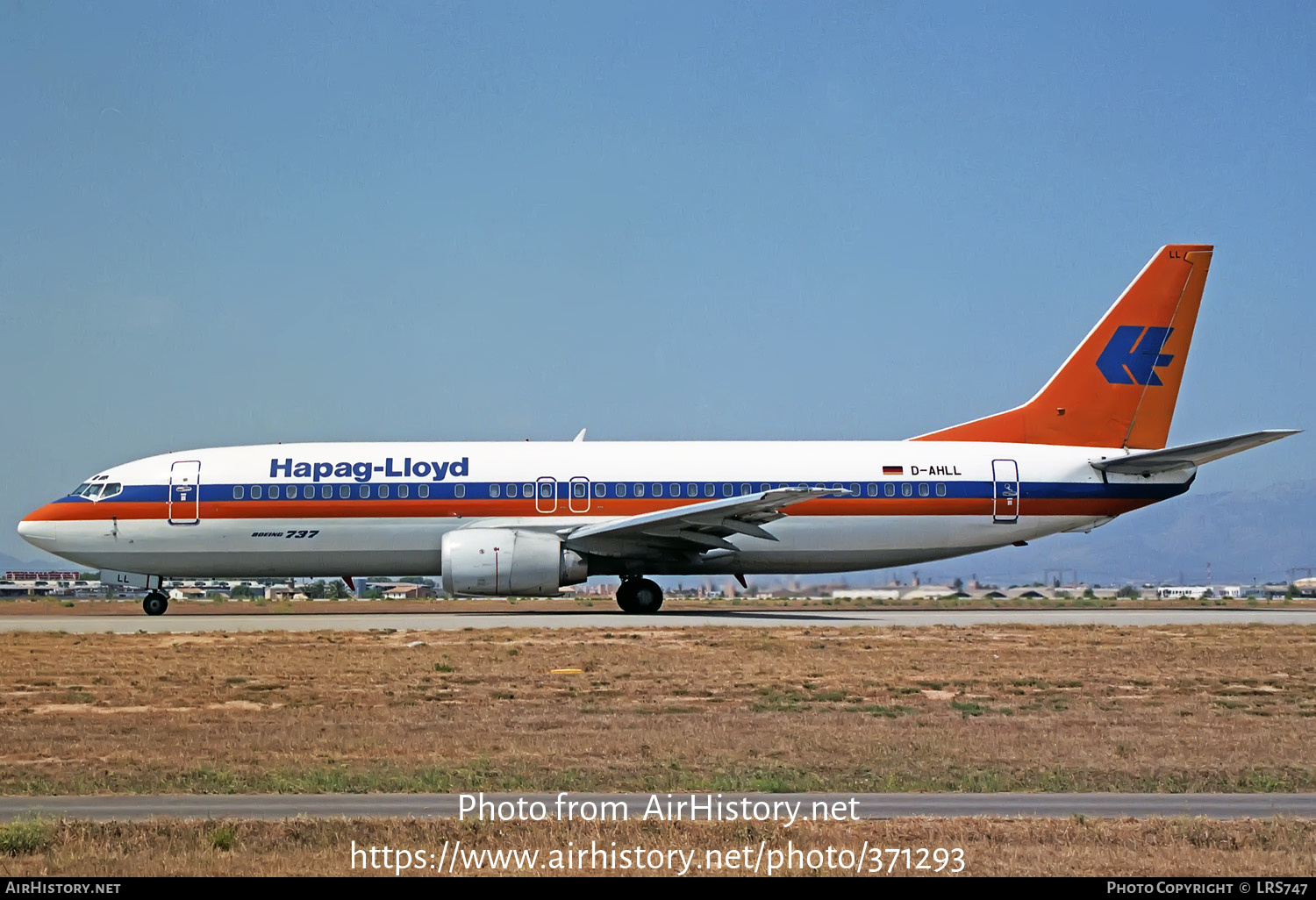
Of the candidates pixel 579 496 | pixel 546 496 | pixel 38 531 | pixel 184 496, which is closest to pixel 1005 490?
pixel 579 496

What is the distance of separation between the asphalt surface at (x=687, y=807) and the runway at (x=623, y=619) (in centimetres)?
1601

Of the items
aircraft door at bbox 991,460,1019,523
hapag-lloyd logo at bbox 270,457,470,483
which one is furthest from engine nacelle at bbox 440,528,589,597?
aircraft door at bbox 991,460,1019,523

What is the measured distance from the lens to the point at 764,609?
37.1 meters

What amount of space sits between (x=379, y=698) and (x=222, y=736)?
339 cm

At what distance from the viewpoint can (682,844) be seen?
9.25 meters

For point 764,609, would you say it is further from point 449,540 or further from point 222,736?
point 222,736

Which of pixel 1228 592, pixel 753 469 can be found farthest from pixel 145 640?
pixel 1228 592

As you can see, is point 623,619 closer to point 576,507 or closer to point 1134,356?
point 576,507

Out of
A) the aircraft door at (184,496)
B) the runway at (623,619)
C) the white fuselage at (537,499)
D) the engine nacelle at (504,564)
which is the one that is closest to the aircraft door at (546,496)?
the white fuselage at (537,499)

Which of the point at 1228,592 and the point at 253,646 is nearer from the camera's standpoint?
the point at 253,646

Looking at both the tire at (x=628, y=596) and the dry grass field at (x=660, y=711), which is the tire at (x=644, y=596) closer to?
the tire at (x=628, y=596)

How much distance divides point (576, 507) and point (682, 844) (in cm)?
2345
